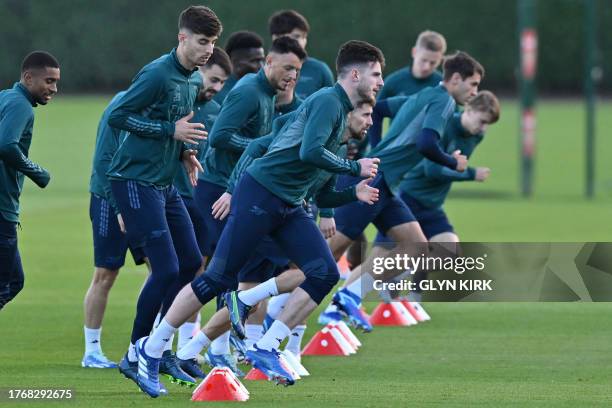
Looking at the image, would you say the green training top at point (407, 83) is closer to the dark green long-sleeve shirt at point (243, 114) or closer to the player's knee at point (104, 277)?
the dark green long-sleeve shirt at point (243, 114)

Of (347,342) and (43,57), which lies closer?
(43,57)

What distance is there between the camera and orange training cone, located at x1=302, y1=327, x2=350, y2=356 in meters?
11.4

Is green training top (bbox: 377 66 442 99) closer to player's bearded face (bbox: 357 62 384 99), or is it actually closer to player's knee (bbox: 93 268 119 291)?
player's knee (bbox: 93 268 119 291)

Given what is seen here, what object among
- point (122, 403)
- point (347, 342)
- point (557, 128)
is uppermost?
point (122, 403)

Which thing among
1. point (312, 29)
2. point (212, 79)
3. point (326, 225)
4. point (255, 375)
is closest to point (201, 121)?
point (212, 79)

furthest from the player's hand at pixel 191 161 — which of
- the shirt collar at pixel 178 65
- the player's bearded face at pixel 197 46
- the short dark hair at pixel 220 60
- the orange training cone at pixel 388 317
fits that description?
the orange training cone at pixel 388 317

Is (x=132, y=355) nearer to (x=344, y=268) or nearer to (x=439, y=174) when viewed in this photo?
(x=439, y=174)

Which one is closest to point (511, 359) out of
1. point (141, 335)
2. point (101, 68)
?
point (141, 335)

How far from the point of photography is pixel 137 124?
370 inches

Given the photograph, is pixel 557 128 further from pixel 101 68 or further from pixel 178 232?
pixel 178 232

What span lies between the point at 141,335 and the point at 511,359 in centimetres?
313

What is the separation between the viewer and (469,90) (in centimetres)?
1271

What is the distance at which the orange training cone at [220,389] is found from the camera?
29.3ft

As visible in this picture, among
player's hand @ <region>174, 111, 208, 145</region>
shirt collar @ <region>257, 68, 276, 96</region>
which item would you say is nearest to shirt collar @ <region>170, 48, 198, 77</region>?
player's hand @ <region>174, 111, 208, 145</region>
